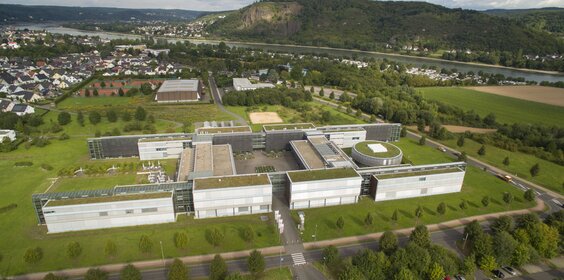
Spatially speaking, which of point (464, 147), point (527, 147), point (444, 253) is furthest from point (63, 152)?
point (527, 147)

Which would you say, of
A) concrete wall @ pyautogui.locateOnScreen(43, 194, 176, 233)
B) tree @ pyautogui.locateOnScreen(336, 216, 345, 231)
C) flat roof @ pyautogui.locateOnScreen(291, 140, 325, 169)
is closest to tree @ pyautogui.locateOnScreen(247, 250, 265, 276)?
tree @ pyautogui.locateOnScreen(336, 216, 345, 231)

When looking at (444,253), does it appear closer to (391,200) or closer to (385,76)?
(391,200)

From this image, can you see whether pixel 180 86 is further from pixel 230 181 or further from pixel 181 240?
pixel 181 240

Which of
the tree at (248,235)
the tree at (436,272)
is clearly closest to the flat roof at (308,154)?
the tree at (248,235)

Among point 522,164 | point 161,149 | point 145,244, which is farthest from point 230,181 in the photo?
point 522,164

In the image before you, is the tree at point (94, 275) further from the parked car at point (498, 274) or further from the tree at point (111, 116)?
the tree at point (111, 116)

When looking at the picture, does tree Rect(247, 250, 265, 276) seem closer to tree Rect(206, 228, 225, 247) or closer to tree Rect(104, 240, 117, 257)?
tree Rect(206, 228, 225, 247)
